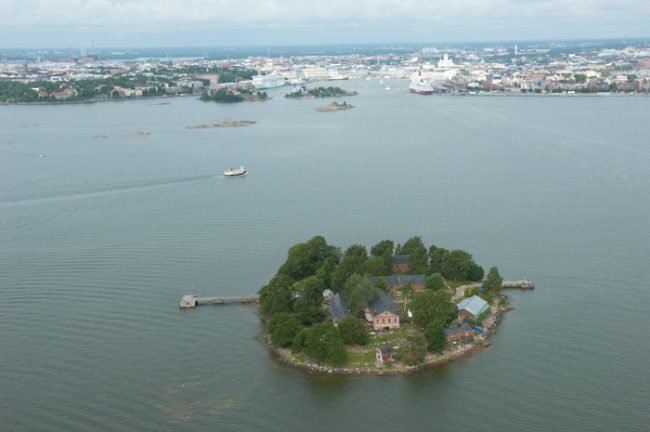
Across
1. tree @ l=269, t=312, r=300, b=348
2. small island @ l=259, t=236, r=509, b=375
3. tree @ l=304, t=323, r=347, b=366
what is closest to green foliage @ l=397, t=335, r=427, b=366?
small island @ l=259, t=236, r=509, b=375

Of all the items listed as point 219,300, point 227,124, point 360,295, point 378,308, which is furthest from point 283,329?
point 227,124

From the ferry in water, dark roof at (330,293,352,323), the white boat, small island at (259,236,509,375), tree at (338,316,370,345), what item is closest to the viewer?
small island at (259,236,509,375)

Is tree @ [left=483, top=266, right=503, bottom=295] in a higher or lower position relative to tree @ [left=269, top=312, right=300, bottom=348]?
higher

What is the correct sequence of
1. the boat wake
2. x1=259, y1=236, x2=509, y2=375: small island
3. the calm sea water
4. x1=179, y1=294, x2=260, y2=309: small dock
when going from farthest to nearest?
the boat wake
x1=179, y1=294, x2=260, y2=309: small dock
x1=259, y1=236, x2=509, y2=375: small island
the calm sea water

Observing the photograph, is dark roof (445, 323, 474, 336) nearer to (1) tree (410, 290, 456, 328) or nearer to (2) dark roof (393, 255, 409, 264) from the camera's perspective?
(1) tree (410, 290, 456, 328)

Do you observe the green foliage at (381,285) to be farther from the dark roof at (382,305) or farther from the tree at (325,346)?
the tree at (325,346)

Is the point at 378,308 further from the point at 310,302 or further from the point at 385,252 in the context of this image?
the point at 385,252

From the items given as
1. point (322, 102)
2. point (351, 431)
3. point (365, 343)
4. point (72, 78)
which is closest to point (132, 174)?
point (365, 343)
